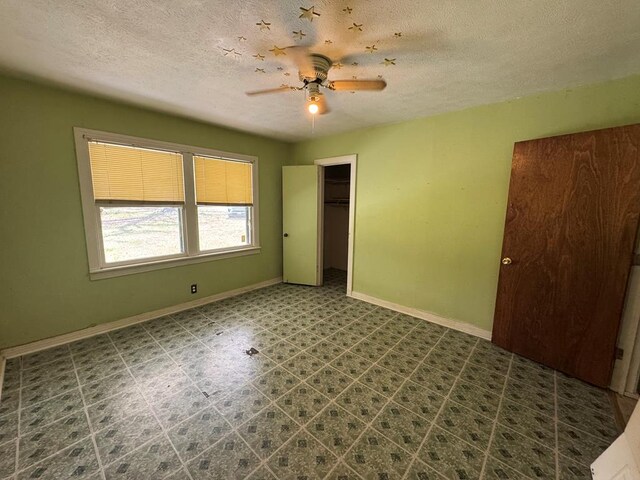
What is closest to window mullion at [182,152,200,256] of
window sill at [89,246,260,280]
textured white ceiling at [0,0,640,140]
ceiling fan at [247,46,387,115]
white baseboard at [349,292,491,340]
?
window sill at [89,246,260,280]

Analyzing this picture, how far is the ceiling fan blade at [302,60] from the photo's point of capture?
1.63 m

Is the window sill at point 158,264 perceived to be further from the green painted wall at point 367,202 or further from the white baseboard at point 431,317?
the white baseboard at point 431,317

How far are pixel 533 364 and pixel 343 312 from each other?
1.90 meters

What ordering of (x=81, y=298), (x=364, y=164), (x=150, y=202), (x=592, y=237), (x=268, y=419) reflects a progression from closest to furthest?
(x=268, y=419), (x=592, y=237), (x=81, y=298), (x=150, y=202), (x=364, y=164)

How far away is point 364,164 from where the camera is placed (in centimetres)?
347

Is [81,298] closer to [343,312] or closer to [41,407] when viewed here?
[41,407]

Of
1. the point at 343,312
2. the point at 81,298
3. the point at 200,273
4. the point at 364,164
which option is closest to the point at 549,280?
the point at 343,312

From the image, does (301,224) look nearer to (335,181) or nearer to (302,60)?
(335,181)

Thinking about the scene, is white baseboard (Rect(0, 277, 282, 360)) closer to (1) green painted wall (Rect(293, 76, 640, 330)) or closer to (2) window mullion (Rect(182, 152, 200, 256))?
(2) window mullion (Rect(182, 152, 200, 256))

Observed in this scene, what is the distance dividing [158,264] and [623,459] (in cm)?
394

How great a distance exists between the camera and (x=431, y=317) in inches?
120

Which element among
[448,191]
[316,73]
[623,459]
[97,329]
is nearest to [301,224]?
[448,191]

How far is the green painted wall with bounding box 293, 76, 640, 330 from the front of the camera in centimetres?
218

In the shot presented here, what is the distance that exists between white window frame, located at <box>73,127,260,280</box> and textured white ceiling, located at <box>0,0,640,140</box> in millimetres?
503
